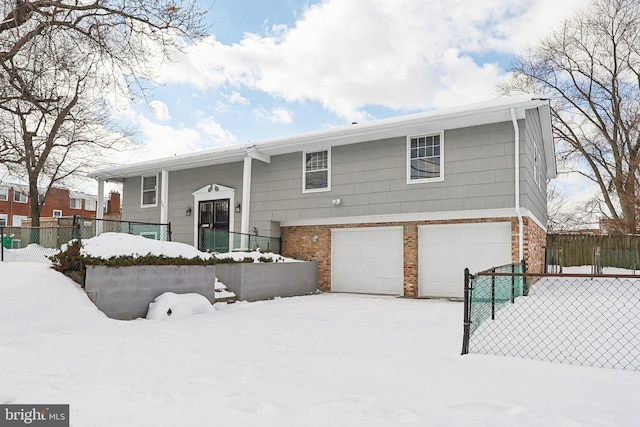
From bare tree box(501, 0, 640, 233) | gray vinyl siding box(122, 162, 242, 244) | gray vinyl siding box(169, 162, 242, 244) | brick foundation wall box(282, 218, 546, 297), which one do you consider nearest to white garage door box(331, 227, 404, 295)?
brick foundation wall box(282, 218, 546, 297)

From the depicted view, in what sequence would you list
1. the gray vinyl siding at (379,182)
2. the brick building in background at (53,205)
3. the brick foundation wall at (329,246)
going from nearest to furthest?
1. the gray vinyl siding at (379,182)
2. the brick foundation wall at (329,246)
3. the brick building in background at (53,205)

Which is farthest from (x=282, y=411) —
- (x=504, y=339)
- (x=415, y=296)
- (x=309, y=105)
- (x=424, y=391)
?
(x=309, y=105)

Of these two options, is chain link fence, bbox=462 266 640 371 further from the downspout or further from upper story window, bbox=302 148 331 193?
upper story window, bbox=302 148 331 193

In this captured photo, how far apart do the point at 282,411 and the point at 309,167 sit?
1043 centimetres

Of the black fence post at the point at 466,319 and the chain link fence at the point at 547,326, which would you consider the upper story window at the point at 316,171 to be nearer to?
the chain link fence at the point at 547,326

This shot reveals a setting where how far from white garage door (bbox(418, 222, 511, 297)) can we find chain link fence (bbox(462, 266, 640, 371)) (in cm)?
114

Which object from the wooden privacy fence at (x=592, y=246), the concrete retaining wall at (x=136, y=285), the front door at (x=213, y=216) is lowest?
the concrete retaining wall at (x=136, y=285)

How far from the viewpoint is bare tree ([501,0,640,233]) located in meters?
21.0

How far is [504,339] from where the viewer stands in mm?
5855

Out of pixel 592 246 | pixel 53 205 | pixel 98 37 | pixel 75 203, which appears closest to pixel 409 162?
pixel 98 37

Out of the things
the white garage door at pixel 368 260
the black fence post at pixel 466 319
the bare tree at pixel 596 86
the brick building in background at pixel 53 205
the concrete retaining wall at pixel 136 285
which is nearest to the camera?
the black fence post at pixel 466 319

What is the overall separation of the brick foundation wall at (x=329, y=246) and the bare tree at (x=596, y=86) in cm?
1099

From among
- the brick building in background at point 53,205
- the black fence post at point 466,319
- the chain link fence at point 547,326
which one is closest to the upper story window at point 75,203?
the brick building in background at point 53,205

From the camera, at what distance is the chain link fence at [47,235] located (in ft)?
38.6
